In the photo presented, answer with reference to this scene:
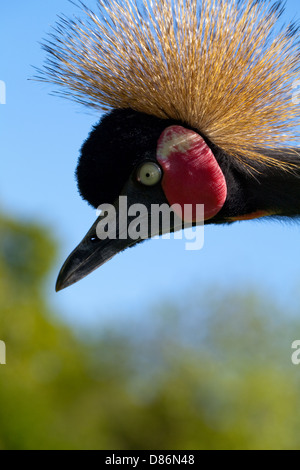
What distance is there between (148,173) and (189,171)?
0.46 ft

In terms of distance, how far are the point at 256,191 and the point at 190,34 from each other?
0.55m

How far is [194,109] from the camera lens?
2.10 meters

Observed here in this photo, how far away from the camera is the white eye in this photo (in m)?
2.04

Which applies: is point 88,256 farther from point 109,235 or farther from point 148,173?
point 148,173

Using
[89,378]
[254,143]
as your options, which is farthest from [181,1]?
[89,378]

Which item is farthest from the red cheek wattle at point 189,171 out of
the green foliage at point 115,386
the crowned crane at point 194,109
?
the green foliage at point 115,386

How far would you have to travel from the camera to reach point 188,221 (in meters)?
2.15

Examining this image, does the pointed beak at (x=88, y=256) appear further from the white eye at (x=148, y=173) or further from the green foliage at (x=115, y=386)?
the green foliage at (x=115, y=386)

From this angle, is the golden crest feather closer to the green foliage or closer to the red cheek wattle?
the red cheek wattle

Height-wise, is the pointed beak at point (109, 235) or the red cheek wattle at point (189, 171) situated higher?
the red cheek wattle at point (189, 171)

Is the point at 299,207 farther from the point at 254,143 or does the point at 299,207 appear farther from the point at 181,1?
the point at 181,1

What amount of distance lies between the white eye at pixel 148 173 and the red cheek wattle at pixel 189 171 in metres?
0.03

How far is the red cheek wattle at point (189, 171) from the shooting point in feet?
6.81

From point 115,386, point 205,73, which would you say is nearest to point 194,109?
point 205,73
